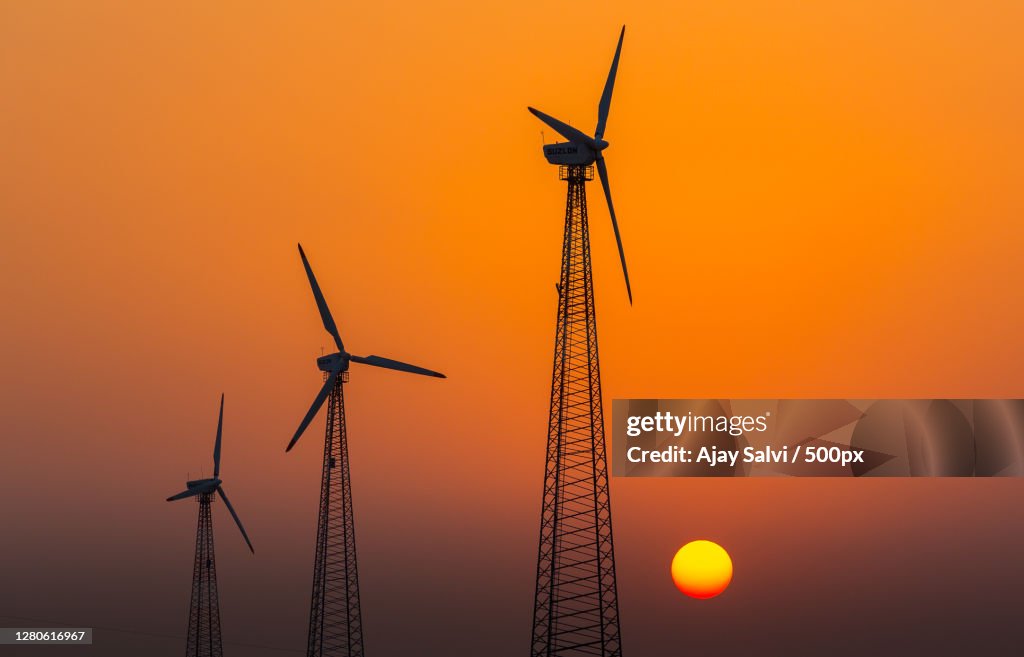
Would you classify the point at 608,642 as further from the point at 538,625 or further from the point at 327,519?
the point at 327,519

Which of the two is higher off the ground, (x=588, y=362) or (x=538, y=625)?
(x=588, y=362)

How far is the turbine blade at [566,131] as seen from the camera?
66.1 meters

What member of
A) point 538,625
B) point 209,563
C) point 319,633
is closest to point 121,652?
point 209,563

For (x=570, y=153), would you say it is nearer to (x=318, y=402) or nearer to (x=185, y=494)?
(x=318, y=402)

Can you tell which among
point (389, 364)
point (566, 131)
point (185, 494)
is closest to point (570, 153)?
point (566, 131)

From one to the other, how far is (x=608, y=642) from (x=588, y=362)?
15.6m

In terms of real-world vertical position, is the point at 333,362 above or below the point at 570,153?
below

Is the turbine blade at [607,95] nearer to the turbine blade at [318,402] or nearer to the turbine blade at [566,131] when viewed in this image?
the turbine blade at [566,131]

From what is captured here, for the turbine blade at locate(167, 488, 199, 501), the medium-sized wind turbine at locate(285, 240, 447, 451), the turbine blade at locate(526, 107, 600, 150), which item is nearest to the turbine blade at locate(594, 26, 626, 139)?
the turbine blade at locate(526, 107, 600, 150)

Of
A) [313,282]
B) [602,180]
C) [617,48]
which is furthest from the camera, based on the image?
[313,282]

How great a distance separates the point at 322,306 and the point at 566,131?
28462 mm

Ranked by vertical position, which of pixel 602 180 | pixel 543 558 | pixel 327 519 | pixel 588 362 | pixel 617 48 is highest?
pixel 617 48

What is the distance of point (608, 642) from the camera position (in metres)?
64.5

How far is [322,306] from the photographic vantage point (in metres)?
87.0
